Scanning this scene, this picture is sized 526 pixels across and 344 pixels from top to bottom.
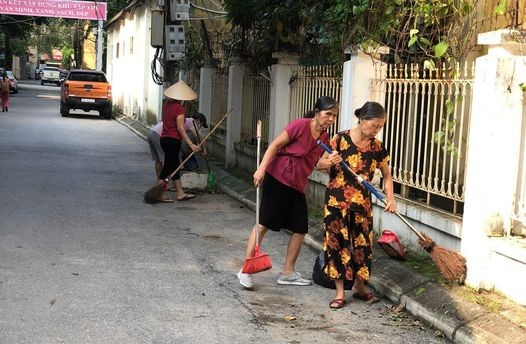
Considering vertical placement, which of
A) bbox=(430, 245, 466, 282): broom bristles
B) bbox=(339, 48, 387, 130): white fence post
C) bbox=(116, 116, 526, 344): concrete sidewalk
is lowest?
bbox=(116, 116, 526, 344): concrete sidewalk

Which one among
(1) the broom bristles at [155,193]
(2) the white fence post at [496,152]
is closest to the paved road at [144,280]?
(1) the broom bristles at [155,193]

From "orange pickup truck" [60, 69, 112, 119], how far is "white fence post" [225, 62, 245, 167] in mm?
15509

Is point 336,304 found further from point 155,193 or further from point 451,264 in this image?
point 155,193

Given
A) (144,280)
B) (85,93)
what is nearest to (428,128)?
(144,280)

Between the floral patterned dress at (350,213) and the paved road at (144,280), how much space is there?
360 millimetres

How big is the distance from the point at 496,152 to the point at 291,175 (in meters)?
1.62

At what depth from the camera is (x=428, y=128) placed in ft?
23.9

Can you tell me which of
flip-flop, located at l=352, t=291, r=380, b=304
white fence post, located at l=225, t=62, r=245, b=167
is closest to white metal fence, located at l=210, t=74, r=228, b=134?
white fence post, located at l=225, t=62, r=245, b=167

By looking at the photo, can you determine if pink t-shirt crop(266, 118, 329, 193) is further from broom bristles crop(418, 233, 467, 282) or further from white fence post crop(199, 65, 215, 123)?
white fence post crop(199, 65, 215, 123)

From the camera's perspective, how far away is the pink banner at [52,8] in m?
35.8

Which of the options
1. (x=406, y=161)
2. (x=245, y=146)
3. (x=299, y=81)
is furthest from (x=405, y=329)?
(x=245, y=146)

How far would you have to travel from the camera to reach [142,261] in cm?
695

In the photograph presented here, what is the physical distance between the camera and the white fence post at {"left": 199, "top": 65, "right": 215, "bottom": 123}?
16.8 m

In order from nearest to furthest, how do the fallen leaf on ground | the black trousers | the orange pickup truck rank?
the fallen leaf on ground → the black trousers → the orange pickup truck
